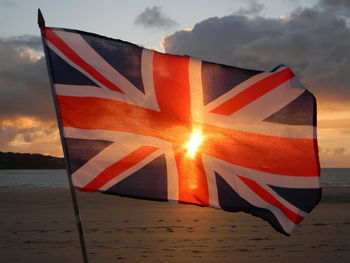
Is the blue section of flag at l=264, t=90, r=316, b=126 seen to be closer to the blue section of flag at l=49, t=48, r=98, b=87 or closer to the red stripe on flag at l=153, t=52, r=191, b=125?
the red stripe on flag at l=153, t=52, r=191, b=125

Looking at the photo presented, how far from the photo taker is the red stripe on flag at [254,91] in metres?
4.96

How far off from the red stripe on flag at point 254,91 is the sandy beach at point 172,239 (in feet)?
12.8

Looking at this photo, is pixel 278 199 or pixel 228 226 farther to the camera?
pixel 228 226

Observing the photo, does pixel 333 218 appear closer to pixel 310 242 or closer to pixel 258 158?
pixel 310 242

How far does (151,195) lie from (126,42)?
1.67 m

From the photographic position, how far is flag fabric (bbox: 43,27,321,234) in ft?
15.9

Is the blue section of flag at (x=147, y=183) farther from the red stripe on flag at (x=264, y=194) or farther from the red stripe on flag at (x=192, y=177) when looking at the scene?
the red stripe on flag at (x=264, y=194)

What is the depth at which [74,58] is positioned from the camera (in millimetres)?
4898

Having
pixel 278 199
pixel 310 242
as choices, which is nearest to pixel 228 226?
pixel 310 242

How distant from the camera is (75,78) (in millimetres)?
4926

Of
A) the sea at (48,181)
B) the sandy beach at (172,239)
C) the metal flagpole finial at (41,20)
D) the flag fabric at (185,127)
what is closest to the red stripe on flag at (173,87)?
the flag fabric at (185,127)

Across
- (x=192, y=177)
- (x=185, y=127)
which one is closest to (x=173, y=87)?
(x=185, y=127)

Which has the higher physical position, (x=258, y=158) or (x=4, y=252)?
(x=4, y=252)

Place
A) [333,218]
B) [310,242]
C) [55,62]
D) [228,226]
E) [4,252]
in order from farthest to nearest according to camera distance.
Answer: [333,218] < [228,226] < [310,242] < [4,252] < [55,62]
